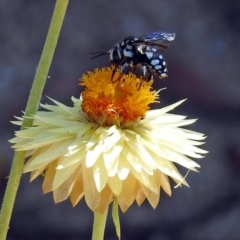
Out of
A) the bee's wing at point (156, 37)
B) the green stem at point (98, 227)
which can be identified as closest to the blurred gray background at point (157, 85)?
the bee's wing at point (156, 37)

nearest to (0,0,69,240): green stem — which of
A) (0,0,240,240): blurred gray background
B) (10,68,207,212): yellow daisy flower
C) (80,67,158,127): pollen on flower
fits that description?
(10,68,207,212): yellow daisy flower

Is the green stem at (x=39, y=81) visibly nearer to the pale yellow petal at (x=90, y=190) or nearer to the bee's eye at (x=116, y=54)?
the pale yellow petal at (x=90, y=190)

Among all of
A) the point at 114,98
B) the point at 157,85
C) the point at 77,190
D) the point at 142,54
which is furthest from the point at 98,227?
the point at 157,85

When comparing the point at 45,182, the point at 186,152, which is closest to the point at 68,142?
the point at 45,182

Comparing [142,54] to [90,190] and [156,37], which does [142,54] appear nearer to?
[156,37]

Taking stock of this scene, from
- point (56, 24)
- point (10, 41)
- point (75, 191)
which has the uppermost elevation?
point (10, 41)

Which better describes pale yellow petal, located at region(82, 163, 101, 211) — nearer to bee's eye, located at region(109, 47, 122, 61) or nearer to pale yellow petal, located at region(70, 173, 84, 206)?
pale yellow petal, located at region(70, 173, 84, 206)

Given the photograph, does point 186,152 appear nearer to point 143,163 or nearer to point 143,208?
point 143,163
